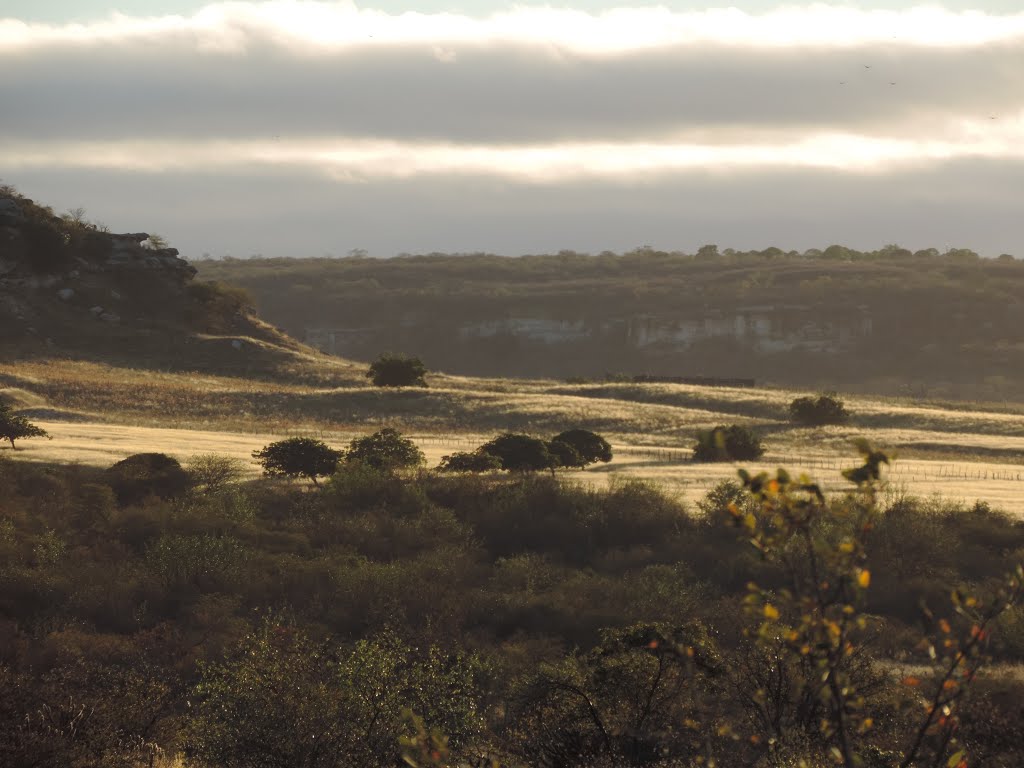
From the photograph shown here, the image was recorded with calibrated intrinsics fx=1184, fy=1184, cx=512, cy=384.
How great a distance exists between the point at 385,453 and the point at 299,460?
3.44 metres

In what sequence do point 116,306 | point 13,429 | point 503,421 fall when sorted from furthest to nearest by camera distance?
point 116,306 → point 503,421 → point 13,429

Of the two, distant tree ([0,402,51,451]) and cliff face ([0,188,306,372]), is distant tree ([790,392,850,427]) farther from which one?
distant tree ([0,402,51,451])

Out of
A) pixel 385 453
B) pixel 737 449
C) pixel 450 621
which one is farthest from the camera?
pixel 737 449

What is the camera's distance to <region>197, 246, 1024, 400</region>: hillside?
443 feet

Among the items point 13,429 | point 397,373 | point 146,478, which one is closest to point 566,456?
point 146,478

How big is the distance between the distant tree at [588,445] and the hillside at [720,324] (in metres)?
76.4

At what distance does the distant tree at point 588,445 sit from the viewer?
52.8 metres

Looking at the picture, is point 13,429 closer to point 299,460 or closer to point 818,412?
point 299,460

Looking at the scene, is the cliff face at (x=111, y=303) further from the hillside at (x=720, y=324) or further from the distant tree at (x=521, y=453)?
the hillside at (x=720, y=324)

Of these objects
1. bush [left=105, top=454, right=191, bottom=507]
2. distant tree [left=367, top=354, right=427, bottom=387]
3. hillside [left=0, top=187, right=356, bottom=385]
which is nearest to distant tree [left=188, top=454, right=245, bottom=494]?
bush [left=105, top=454, right=191, bottom=507]

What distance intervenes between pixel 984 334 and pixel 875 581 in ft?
373

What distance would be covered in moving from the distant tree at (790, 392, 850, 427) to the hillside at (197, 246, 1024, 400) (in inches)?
2195

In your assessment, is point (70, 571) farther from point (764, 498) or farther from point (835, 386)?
point (835, 386)

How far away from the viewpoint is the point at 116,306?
98562mm
